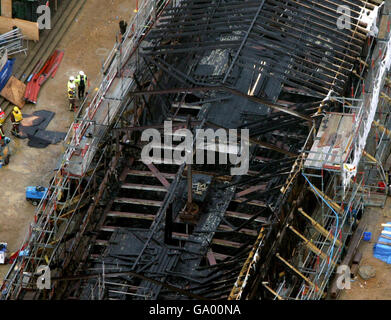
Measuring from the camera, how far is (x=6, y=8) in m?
101

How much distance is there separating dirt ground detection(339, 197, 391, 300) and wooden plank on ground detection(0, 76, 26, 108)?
20.4 m

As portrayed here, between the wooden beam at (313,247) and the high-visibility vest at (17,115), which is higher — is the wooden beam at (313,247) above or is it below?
below

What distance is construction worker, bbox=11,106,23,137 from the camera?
3767 inches

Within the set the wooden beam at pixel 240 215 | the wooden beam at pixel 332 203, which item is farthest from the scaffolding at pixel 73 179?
the wooden beam at pixel 332 203

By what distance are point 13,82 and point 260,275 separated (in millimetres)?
22620

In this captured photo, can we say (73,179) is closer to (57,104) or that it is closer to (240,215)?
(240,215)

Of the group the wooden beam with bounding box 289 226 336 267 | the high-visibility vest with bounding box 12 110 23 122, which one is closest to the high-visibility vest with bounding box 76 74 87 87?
the high-visibility vest with bounding box 12 110 23 122

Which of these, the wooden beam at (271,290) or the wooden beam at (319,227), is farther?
the wooden beam at (319,227)

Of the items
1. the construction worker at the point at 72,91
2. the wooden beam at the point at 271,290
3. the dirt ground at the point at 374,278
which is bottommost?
the wooden beam at the point at 271,290

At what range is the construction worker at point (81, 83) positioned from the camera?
321ft

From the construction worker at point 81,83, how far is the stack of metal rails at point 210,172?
3.10m

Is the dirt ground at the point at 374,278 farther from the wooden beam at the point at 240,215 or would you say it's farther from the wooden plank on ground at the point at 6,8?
the wooden plank on ground at the point at 6,8

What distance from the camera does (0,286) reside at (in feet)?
284
